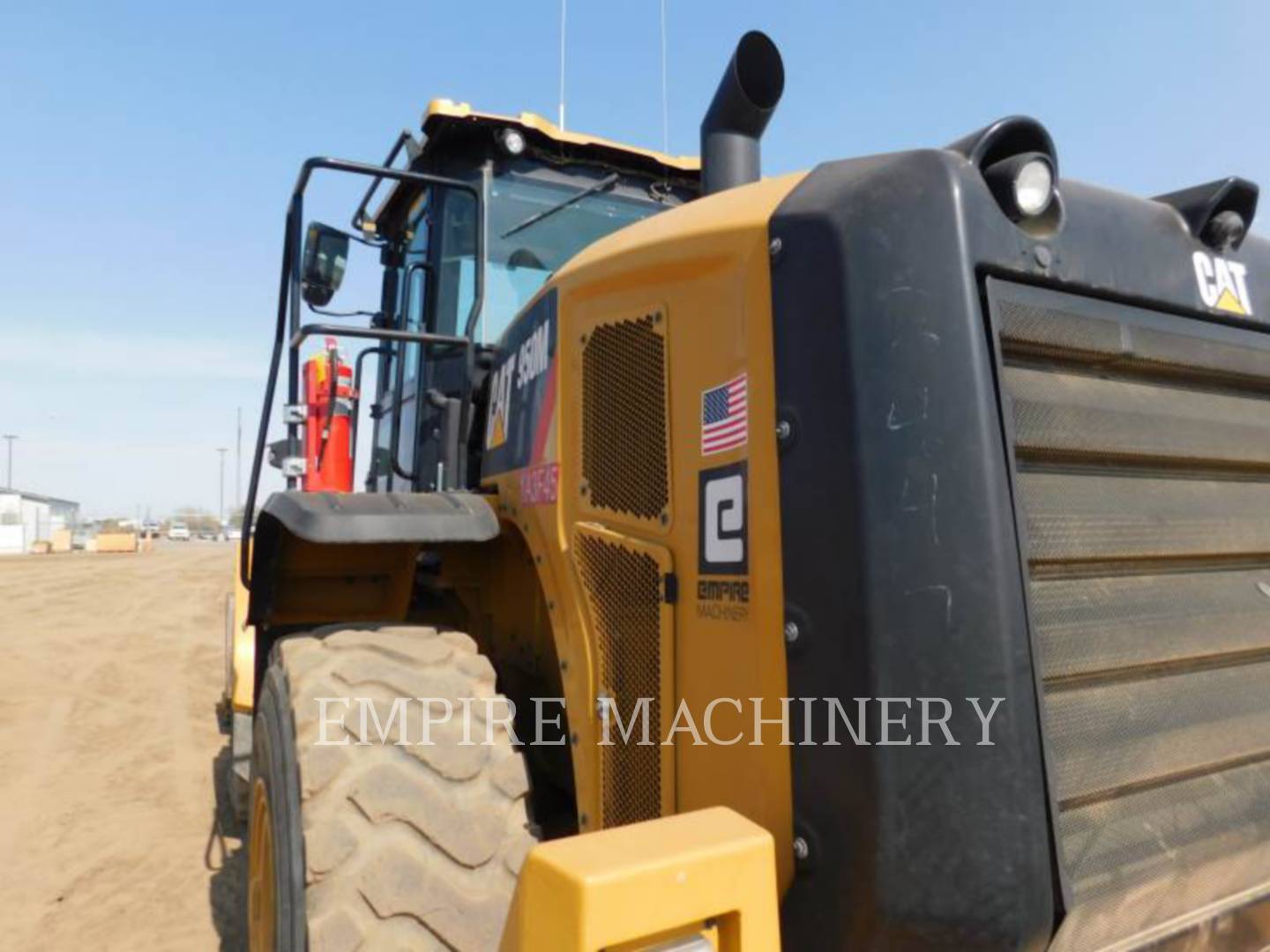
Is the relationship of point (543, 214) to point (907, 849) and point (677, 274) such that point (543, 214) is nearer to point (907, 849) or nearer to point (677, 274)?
point (677, 274)

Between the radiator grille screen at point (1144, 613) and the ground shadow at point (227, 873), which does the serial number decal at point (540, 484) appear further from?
the ground shadow at point (227, 873)

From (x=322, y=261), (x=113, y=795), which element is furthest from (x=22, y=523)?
(x=322, y=261)

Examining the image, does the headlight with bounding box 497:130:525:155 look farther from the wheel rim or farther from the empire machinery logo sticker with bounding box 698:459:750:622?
the wheel rim

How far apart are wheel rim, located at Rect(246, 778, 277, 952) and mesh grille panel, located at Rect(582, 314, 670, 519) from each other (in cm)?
103

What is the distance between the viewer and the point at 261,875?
2328mm

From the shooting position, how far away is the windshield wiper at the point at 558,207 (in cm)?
329

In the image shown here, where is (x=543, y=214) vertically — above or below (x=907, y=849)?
above

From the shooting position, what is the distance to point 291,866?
180 cm

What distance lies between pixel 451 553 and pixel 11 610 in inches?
578

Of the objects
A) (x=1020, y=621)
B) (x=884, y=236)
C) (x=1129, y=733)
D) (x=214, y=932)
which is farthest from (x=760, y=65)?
(x=214, y=932)

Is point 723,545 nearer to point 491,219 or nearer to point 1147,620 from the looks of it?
point 1147,620

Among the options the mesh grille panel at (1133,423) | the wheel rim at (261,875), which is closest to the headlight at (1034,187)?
the mesh grille panel at (1133,423)

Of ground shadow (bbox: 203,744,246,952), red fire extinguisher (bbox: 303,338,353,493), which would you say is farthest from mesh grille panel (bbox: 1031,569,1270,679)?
red fire extinguisher (bbox: 303,338,353,493)

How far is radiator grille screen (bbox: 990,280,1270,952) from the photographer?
142 centimetres
